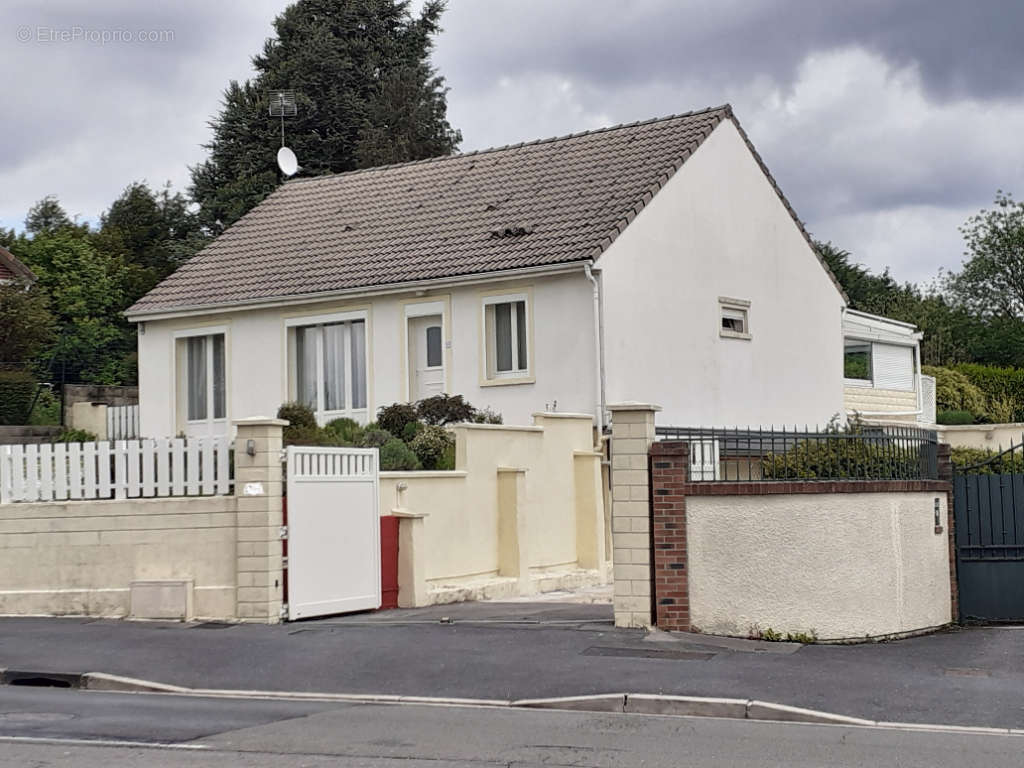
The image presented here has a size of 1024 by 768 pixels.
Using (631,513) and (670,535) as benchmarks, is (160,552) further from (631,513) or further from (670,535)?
(670,535)

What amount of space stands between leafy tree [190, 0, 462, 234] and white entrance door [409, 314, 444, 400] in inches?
1017

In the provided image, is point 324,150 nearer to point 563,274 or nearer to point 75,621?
point 563,274

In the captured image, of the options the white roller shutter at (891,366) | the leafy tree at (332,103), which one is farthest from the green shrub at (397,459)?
the leafy tree at (332,103)

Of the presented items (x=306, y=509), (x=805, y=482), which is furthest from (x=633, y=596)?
(x=306, y=509)

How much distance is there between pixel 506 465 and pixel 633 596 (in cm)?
563

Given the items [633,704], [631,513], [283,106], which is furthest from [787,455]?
[283,106]

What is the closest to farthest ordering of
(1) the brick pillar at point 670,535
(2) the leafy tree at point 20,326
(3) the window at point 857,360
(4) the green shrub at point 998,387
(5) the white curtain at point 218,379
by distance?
(1) the brick pillar at point 670,535 → (5) the white curtain at point 218,379 → (2) the leafy tree at point 20,326 → (3) the window at point 857,360 → (4) the green shrub at point 998,387

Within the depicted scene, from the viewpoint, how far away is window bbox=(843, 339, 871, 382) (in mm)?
36719

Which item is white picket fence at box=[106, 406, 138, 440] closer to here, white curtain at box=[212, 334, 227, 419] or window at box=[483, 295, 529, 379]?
white curtain at box=[212, 334, 227, 419]

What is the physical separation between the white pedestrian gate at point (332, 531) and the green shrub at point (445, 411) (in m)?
5.33

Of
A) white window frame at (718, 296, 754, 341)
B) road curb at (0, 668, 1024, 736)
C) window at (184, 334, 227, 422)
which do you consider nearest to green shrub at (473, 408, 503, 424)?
white window frame at (718, 296, 754, 341)

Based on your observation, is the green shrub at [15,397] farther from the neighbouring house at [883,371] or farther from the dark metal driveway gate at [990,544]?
the neighbouring house at [883,371]

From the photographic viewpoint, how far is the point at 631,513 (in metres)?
15.6

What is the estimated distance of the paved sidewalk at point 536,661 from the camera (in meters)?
12.1
